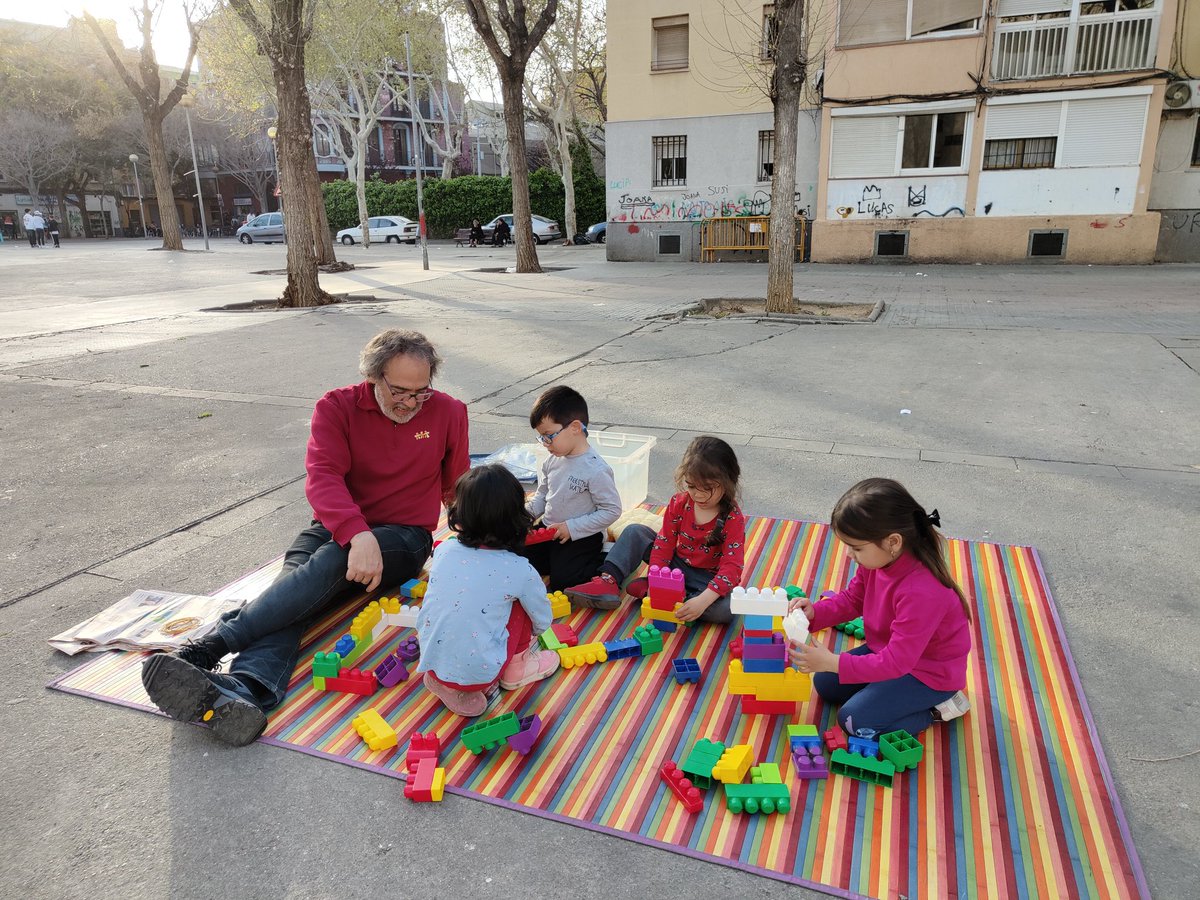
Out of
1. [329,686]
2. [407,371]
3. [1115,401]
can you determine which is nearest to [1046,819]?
[329,686]

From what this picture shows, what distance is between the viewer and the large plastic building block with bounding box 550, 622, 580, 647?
3.29 meters

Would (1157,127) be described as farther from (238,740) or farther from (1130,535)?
(238,740)

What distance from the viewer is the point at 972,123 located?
18.7 m

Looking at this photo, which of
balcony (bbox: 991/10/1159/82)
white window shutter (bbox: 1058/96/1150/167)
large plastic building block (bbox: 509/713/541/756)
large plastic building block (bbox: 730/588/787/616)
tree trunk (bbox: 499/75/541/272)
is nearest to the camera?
large plastic building block (bbox: 509/713/541/756)

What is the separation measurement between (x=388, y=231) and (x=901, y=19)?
25.1 m

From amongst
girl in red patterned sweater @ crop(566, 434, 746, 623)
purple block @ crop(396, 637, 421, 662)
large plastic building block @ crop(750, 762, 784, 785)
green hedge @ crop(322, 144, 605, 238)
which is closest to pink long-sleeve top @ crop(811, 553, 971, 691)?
large plastic building block @ crop(750, 762, 784, 785)

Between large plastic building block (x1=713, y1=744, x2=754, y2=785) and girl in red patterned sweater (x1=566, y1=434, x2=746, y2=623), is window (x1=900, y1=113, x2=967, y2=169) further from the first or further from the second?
large plastic building block (x1=713, y1=744, x2=754, y2=785)

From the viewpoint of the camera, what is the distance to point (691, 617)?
3256mm

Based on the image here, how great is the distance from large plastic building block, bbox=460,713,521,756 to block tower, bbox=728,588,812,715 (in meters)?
0.79

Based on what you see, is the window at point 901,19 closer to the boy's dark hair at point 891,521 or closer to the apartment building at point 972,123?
the apartment building at point 972,123

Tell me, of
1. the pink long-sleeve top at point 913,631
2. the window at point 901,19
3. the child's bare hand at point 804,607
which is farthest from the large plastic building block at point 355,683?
the window at point 901,19

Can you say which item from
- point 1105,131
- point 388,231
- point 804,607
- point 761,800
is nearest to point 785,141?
point 804,607

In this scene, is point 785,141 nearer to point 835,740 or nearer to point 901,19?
point 835,740

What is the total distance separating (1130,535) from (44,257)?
36.5m
